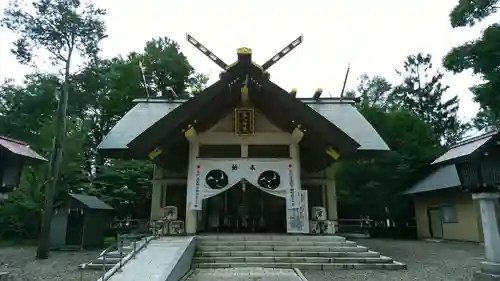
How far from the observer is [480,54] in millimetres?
11117

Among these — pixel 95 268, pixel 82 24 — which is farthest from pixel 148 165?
pixel 95 268

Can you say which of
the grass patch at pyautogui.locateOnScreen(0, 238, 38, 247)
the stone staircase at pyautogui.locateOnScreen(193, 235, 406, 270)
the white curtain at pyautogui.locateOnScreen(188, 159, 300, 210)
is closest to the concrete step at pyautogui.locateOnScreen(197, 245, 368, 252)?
the stone staircase at pyautogui.locateOnScreen(193, 235, 406, 270)

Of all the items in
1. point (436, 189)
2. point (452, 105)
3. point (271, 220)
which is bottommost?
point (271, 220)

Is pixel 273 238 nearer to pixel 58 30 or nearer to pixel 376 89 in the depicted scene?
pixel 58 30

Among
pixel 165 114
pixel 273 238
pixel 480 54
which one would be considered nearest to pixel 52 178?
pixel 165 114

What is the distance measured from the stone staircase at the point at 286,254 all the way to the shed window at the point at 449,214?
9.87 m

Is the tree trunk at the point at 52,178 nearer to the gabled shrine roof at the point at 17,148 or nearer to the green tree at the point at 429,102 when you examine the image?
the gabled shrine roof at the point at 17,148

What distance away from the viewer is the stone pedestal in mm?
5809

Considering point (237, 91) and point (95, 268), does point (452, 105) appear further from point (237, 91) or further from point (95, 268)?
point (95, 268)

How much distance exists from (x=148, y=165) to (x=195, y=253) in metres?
12.5

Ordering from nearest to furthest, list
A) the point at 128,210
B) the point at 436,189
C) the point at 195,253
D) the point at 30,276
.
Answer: the point at 30,276, the point at 195,253, the point at 436,189, the point at 128,210

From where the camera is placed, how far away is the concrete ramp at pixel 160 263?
18.4 ft

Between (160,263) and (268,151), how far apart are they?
17.5ft

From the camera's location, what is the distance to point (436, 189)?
15844mm
